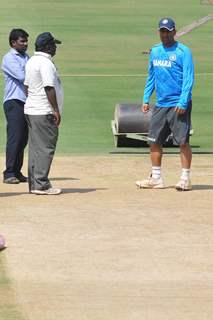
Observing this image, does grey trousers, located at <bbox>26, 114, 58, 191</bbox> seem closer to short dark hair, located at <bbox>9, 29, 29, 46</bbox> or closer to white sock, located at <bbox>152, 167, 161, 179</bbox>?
white sock, located at <bbox>152, 167, 161, 179</bbox>

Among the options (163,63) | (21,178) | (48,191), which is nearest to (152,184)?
(48,191)

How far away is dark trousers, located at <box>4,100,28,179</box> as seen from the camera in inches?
599

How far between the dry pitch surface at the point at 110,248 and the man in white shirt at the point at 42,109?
0.89 ft

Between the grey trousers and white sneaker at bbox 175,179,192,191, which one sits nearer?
the grey trousers

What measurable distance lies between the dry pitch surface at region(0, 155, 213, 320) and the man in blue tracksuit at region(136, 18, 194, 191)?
503 mm

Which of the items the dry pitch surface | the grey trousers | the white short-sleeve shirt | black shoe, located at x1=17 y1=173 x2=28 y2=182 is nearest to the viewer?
the dry pitch surface

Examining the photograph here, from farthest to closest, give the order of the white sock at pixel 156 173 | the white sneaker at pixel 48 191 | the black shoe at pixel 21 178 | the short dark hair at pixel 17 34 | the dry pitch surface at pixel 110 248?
1. the black shoe at pixel 21 178
2. the short dark hair at pixel 17 34
3. the white sock at pixel 156 173
4. the white sneaker at pixel 48 191
5. the dry pitch surface at pixel 110 248

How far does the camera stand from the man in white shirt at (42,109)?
1371 cm

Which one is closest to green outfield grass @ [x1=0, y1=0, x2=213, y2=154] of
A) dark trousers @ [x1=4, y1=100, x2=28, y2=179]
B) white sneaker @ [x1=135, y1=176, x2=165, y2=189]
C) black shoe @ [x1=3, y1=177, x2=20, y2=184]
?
dark trousers @ [x1=4, y1=100, x2=28, y2=179]

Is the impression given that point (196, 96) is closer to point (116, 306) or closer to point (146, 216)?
point (146, 216)

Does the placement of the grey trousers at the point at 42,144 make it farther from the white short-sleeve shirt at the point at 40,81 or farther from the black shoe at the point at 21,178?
the black shoe at the point at 21,178

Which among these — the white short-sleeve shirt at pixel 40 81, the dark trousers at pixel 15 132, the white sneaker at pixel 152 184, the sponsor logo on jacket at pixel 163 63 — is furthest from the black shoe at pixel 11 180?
the sponsor logo on jacket at pixel 163 63

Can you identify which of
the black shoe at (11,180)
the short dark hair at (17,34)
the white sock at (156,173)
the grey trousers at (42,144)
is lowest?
the black shoe at (11,180)

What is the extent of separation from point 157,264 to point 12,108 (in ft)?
16.8
